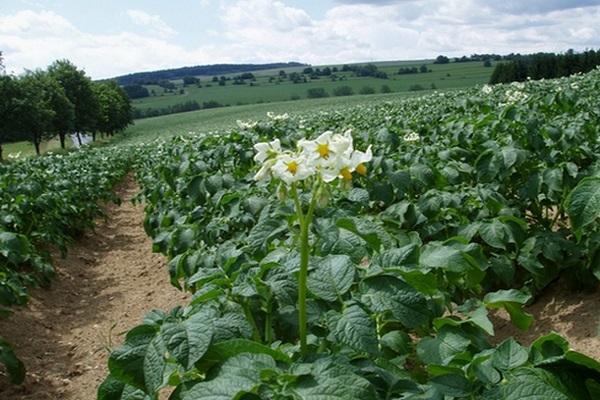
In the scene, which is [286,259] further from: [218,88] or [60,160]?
[218,88]

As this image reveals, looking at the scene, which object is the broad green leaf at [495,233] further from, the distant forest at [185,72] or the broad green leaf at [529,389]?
the distant forest at [185,72]

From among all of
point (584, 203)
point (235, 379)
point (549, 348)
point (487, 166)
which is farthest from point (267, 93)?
point (235, 379)

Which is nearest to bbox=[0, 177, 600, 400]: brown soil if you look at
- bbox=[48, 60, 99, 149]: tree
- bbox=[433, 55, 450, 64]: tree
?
bbox=[48, 60, 99, 149]: tree

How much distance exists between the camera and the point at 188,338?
1.56 m

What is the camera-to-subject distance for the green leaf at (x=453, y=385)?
149cm

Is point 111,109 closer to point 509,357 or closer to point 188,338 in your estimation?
point 188,338

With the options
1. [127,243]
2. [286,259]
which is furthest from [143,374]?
[127,243]

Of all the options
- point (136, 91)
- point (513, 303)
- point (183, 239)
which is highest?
point (136, 91)

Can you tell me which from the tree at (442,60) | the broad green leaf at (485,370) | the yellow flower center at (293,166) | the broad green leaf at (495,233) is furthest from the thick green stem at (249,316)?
the tree at (442,60)

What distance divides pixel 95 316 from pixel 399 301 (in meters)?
4.76

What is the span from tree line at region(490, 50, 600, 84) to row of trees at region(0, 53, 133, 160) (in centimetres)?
3932

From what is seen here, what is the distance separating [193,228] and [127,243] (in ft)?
18.1

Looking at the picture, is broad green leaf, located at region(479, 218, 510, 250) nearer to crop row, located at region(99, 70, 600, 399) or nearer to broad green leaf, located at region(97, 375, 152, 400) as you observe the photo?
crop row, located at region(99, 70, 600, 399)

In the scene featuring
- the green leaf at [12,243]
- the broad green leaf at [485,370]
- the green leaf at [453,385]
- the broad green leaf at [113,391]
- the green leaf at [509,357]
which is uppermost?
the green leaf at [509,357]
